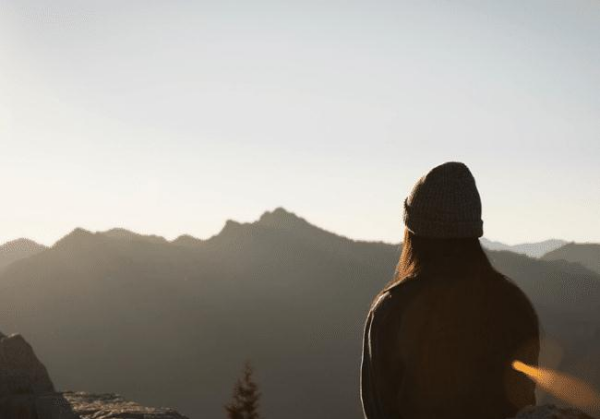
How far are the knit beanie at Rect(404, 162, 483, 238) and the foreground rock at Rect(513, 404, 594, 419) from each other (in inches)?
33.5

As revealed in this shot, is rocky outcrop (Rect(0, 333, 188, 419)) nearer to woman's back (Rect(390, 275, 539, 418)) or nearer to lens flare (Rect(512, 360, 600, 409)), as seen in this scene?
woman's back (Rect(390, 275, 539, 418))

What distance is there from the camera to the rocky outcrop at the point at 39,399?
13.5 metres

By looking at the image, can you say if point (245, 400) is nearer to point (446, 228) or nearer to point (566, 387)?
point (446, 228)

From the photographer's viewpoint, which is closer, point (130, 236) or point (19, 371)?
point (19, 371)

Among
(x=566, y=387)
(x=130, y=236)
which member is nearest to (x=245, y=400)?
(x=566, y=387)

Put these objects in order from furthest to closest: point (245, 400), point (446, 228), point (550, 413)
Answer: point (245, 400) → point (446, 228) → point (550, 413)

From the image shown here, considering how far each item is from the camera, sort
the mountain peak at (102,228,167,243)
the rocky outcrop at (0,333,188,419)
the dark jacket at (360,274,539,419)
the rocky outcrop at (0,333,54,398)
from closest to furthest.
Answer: the dark jacket at (360,274,539,419) < the rocky outcrop at (0,333,188,419) < the rocky outcrop at (0,333,54,398) < the mountain peak at (102,228,167,243)

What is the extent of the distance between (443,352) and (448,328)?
0.10 metres

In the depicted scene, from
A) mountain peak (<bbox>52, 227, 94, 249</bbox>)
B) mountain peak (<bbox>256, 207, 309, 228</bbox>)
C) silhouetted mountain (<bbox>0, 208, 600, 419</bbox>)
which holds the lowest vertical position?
silhouetted mountain (<bbox>0, 208, 600, 419</bbox>)

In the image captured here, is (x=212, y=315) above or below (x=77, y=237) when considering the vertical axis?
below

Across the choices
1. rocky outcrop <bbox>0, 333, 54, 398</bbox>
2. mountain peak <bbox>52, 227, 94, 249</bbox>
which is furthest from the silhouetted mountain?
rocky outcrop <bbox>0, 333, 54, 398</bbox>

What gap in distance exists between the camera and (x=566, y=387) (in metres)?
1.92

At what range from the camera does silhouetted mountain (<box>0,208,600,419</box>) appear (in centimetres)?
9450

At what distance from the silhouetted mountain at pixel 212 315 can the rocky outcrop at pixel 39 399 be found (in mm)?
69155
